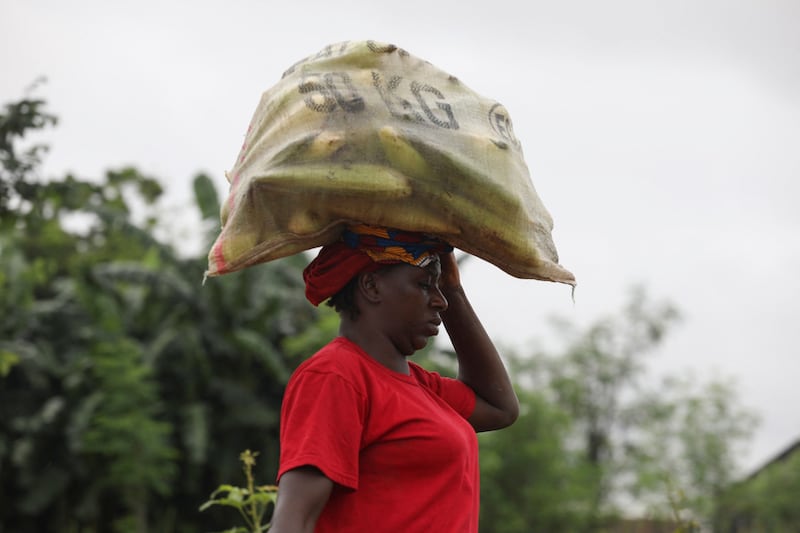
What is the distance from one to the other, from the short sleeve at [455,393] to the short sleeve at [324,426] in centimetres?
59

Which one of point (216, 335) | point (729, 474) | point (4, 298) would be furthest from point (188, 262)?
point (729, 474)

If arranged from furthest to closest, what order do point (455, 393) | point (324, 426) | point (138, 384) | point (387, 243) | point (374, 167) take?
point (138, 384), point (455, 393), point (387, 243), point (374, 167), point (324, 426)

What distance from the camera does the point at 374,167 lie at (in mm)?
2506

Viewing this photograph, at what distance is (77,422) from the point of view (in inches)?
549

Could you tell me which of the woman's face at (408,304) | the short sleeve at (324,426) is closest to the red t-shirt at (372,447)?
the short sleeve at (324,426)

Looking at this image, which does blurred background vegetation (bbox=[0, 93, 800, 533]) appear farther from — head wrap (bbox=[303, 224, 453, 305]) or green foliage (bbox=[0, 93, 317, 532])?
head wrap (bbox=[303, 224, 453, 305])

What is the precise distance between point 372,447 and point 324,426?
178 millimetres

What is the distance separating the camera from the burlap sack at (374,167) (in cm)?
251

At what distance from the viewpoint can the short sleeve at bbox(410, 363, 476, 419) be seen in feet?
Answer: 10.1

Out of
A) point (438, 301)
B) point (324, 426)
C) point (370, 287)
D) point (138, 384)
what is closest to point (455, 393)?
point (438, 301)

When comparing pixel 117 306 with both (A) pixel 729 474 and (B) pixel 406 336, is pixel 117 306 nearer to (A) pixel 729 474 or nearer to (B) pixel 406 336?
(B) pixel 406 336

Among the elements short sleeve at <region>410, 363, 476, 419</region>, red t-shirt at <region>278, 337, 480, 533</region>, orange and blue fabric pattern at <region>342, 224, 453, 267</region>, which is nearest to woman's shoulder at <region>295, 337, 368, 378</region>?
red t-shirt at <region>278, 337, 480, 533</region>

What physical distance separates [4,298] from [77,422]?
90.1 inches

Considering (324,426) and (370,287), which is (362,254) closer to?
(370,287)
